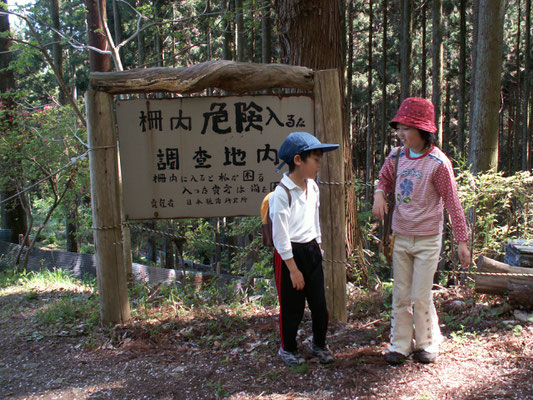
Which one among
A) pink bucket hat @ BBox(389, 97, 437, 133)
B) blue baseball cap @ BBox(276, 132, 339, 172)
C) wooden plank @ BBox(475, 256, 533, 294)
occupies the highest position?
pink bucket hat @ BBox(389, 97, 437, 133)

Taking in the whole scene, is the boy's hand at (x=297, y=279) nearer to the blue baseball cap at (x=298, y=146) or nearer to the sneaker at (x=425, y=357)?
the blue baseball cap at (x=298, y=146)

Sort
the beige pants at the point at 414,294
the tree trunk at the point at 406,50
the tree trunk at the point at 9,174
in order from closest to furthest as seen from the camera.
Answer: the beige pants at the point at 414,294 < the tree trunk at the point at 9,174 < the tree trunk at the point at 406,50

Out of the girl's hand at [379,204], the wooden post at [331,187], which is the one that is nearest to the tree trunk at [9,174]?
the wooden post at [331,187]

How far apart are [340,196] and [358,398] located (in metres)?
1.80

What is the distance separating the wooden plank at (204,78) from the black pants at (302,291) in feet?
5.27

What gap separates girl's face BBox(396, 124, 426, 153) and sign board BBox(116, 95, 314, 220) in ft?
3.94

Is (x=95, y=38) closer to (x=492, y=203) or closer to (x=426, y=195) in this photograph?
(x=492, y=203)

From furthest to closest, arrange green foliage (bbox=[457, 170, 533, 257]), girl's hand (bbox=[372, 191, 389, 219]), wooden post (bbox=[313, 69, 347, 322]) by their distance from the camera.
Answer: green foliage (bbox=[457, 170, 533, 257])
wooden post (bbox=[313, 69, 347, 322])
girl's hand (bbox=[372, 191, 389, 219])

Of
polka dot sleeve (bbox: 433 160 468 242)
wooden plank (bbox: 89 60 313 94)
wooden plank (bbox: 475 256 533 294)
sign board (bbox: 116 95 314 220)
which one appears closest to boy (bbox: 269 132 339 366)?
polka dot sleeve (bbox: 433 160 468 242)

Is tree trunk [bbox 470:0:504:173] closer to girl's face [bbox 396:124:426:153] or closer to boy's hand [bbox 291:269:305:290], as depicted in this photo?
girl's face [bbox 396:124:426:153]

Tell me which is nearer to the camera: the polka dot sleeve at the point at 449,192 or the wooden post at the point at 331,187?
the polka dot sleeve at the point at 449,192

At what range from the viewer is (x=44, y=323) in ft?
15.0

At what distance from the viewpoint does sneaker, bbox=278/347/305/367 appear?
3324 mm

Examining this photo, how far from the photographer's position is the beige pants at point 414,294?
121 inches
